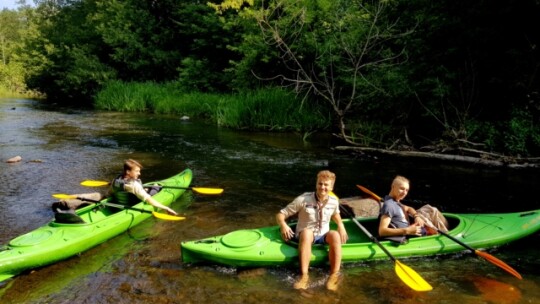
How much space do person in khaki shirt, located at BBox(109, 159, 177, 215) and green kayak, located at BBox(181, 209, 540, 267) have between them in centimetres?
128

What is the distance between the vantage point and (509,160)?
24.5 ft

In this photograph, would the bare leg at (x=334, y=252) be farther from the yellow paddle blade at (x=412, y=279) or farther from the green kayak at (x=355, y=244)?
the yellow paddle blade at (x=412, y=279)

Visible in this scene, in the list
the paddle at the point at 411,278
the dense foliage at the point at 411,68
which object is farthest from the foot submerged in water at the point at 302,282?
→ the dense foliage at the point at 411,68

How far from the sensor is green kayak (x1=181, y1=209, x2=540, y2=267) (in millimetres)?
3977

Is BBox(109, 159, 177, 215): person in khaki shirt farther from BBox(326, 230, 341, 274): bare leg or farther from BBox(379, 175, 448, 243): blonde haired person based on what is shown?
BBox(379, 175, 448, 243): blonde haired person

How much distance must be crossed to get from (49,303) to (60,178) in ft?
13.3

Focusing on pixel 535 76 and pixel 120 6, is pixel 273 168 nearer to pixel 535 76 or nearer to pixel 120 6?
pixel 535 76

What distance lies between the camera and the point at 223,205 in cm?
591

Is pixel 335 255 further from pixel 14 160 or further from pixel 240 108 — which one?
pixel 240 108

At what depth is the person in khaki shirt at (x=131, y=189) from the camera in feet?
16.8

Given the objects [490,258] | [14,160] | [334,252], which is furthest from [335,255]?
[14,160]

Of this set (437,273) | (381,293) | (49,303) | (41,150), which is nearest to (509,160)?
(437,273)

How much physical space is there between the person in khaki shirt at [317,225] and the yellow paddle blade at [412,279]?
1.71ft

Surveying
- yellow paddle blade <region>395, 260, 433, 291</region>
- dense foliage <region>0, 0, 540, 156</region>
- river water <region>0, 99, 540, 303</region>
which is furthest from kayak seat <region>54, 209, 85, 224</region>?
dense foliage <region>0, 0, 540, 156</region>
